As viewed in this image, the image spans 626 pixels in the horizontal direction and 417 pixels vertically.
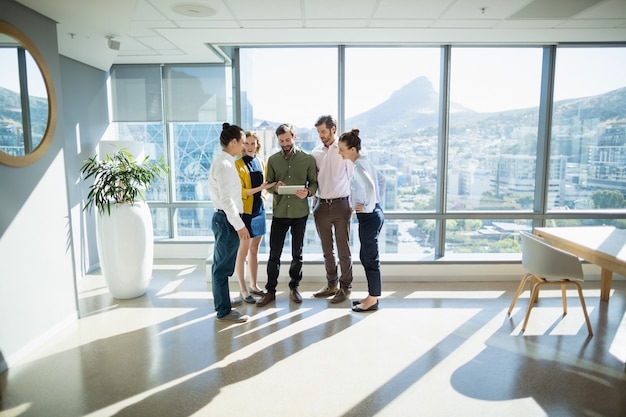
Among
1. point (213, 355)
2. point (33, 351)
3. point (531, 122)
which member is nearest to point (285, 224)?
point (213, 355)

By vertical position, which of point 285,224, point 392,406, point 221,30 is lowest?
point 392,406

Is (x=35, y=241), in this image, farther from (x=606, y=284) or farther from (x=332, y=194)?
(x=606, y=284)

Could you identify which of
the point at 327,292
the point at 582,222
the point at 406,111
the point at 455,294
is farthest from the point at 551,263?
the point at 406,111

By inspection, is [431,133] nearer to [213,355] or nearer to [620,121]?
[620,121]

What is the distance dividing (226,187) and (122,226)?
1.51 meters

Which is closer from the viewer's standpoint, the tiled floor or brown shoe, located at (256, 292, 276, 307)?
the tiled floor

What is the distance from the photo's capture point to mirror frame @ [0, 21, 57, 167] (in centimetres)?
297

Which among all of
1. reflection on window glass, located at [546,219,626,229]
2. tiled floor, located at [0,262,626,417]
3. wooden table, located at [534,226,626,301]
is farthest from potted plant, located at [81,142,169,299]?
reflection on window glass, located at [546,219,626,229]

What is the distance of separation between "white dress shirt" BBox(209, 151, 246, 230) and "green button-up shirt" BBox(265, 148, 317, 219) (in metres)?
0.68

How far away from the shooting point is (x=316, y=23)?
415 centimetres

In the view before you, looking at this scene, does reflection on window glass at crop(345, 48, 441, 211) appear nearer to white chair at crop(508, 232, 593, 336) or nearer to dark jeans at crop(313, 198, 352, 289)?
dark jeans at crop(313, 198, 352, 289)

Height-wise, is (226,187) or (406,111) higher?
(406,111)

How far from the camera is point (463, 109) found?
5.14 meters

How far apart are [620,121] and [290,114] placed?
405 centimetres
